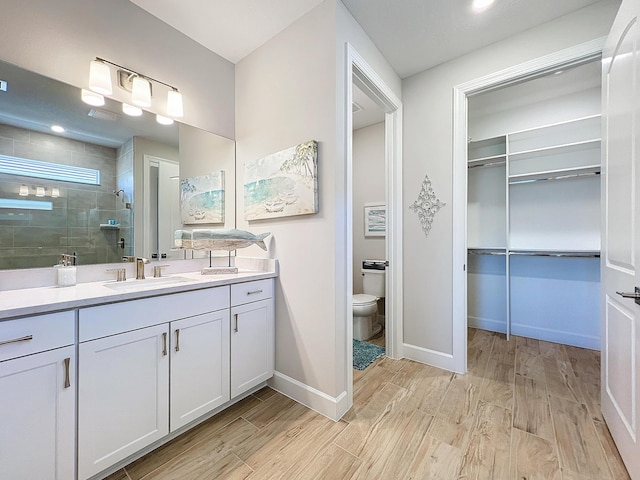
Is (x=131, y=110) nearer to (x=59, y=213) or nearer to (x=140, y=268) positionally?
(x=59, y=213)

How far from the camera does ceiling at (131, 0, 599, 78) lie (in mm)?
1701

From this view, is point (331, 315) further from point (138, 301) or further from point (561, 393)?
point (561, 393)

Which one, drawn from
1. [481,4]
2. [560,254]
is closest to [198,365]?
[481,4]

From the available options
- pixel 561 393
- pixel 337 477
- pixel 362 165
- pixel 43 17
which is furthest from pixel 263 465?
pixel 362 165

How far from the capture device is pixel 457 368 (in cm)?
218

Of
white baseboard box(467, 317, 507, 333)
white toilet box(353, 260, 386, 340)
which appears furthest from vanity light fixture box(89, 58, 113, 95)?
white baseboard box(467, 317, 507, 333)

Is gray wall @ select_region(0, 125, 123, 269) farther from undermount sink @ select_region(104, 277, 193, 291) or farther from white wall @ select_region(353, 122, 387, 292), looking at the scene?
white wall @ select_region(353, 122, 387, 292)

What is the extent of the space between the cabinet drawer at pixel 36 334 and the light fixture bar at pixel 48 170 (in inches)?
34.7

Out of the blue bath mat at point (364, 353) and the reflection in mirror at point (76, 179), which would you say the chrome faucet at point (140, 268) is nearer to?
the reflection in mirror at point (76, 179)

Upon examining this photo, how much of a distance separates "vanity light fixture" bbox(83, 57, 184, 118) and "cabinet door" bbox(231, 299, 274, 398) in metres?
1.49

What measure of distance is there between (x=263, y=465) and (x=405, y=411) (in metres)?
0.93

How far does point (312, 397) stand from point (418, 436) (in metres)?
0.66

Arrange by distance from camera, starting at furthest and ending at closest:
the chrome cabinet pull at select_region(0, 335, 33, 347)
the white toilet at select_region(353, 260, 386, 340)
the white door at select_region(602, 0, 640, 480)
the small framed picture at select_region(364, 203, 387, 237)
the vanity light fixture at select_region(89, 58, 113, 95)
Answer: the small framed picture at select_region(364, 203, 387, 237), the white toilet at select_region(353, 260, 386, 340), the vanity light fixture at select_region(89, 58, 113, 95), the white door at select_region(602, 0, 640, 480), the chrome cabinet pull at select_region(0, 335, 33, 347)

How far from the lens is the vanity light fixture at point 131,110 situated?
1.69m
